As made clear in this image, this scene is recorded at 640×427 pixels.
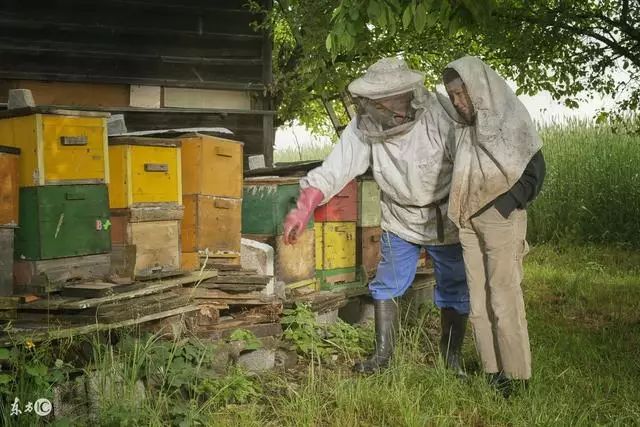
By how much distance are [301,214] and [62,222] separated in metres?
1.32

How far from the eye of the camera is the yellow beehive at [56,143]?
4.20 m

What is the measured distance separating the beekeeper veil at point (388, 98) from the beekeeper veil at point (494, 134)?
48 cm

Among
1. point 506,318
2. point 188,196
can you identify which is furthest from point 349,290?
point 506,318

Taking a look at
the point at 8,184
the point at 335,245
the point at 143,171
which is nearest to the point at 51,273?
the point at 8,184

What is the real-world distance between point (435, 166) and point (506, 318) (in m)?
0.94

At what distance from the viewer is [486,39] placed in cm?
776

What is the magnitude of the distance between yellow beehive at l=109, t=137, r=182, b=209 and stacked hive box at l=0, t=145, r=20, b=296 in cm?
65

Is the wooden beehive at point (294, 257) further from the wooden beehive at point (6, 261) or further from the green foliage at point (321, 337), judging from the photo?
the wooden beehive at point (6, 261)

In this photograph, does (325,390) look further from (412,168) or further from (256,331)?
(412,168)

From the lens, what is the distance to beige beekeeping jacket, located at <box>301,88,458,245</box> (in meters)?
4.30

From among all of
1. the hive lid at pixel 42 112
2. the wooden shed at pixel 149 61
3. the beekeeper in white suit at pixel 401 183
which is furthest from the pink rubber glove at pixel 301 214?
the wooden shed at pixel 149 61

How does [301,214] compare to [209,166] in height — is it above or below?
below

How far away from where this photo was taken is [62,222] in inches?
171

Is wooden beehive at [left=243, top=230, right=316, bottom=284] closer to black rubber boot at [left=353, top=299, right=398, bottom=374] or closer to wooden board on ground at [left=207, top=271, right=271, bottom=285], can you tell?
wooden board on ground at [left=207, top=271, right=271, bottom=285]
